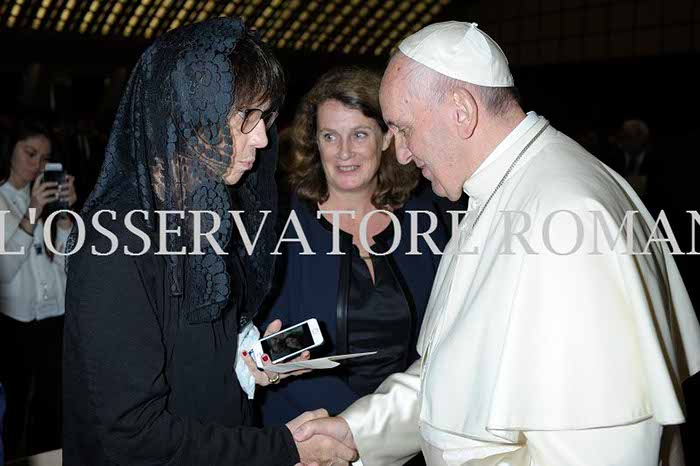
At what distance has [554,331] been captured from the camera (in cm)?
153

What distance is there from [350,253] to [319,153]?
1.51 feet

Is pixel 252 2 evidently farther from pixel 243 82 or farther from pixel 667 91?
pixel 243 82

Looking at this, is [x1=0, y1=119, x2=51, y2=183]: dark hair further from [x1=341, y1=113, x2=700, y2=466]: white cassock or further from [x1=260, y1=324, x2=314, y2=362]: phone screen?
[x1=341, y1=113, x2=700, y2=466]: white cassock

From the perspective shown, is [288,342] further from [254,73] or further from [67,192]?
[67,192]

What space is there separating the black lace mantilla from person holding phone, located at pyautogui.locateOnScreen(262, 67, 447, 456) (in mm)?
970

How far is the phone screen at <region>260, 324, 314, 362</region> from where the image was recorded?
2184 mm

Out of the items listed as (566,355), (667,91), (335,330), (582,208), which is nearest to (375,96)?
(335,330)

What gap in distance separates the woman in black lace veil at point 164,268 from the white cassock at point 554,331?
50cm

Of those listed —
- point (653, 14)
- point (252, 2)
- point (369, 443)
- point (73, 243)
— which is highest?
point (252, 2)

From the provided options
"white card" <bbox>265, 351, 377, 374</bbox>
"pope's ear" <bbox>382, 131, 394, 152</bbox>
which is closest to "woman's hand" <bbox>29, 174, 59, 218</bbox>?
"pope's ear" <bbox>382, 131, 394, 152</bbox>

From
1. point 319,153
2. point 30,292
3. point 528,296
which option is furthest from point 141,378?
point 30,292

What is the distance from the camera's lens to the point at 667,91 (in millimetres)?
9734

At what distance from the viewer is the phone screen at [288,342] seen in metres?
2.18

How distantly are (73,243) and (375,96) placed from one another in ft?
4.84
